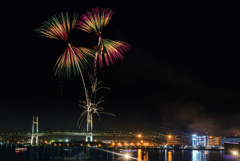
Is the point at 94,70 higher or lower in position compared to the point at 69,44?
lower

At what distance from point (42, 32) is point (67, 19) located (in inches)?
131

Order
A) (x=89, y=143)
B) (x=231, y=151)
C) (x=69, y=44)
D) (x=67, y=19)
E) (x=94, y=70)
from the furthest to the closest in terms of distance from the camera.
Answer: (x=89, y=143), (x=231, y=151), (x=94, y=70), (x=69, y=44), (x=67, y=19)

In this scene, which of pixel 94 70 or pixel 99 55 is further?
pixel 94 70

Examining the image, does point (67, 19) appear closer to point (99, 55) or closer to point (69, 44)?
point (69, 44)

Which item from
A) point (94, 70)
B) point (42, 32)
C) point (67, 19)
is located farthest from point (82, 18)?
point (94, 70)

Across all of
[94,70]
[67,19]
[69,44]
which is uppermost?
[67,19]

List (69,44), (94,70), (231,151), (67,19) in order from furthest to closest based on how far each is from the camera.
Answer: (231,151) < (94,70) < (69,44) < (67,19)

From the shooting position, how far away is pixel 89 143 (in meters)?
198

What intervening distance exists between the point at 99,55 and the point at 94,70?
12.9ft

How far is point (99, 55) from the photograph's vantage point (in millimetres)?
35125

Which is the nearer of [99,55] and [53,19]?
[53,19]

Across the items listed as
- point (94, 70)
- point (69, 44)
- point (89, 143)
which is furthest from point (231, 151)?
point (89, 143)

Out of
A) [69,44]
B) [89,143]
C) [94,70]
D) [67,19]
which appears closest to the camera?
[67,19]

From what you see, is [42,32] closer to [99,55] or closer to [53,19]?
[53,19]
